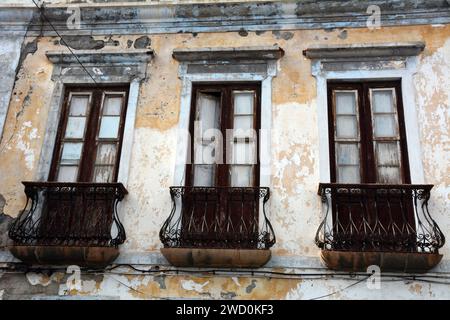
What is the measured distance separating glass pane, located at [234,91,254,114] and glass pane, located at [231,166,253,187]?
2.71 ft

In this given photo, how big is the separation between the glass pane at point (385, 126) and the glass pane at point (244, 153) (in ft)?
5.26

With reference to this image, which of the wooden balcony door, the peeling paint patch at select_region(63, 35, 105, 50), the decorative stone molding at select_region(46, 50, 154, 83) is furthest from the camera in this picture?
the peeling paint patch at select_region(63, 35, 105, 50)

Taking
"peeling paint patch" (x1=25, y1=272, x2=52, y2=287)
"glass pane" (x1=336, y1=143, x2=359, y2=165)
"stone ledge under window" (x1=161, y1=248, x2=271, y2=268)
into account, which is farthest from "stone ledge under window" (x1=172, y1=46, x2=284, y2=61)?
"peeling paint patch" (x1=25, y1=272, x2=52, y2=287)

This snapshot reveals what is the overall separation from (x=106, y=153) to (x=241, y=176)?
1841 mm

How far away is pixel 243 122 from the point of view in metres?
7.17

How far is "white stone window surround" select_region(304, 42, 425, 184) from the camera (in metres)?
6.96

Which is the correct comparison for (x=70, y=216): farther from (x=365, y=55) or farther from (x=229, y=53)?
(x=365, y=55)

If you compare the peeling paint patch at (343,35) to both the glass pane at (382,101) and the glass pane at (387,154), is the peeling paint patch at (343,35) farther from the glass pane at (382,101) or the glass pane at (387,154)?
the glass pane at (387,154)

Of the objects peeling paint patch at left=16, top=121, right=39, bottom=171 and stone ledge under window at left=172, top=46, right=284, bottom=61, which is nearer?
peeling paint patch at left=16, top=121, right=39, bottom=171

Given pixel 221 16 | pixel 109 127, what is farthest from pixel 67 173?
pixel 221 16

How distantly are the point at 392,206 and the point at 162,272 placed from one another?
111 inches

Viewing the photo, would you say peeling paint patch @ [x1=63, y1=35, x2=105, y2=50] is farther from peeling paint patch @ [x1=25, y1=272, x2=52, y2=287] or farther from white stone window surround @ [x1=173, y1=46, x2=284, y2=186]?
peeling paint patch @ [x1=25, y1=272, x2=52, y2=287]
